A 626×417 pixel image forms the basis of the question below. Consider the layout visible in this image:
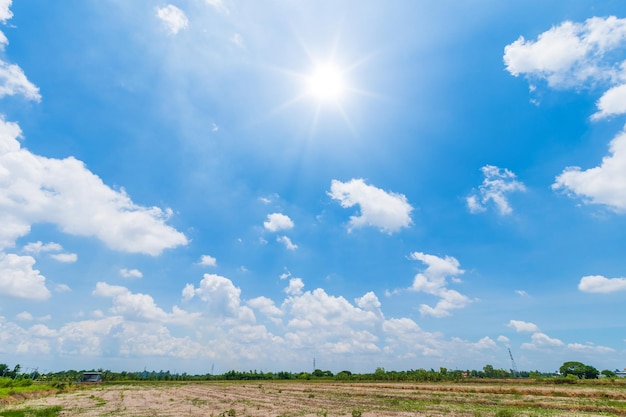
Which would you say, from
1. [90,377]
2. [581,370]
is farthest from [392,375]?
[90,377]

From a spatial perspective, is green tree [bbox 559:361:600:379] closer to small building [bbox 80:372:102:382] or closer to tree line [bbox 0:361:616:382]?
tree line [bbox 0:361:616:382]

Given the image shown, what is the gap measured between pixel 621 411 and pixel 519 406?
8.21 meters

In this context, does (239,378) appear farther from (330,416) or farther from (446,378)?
(330,416)

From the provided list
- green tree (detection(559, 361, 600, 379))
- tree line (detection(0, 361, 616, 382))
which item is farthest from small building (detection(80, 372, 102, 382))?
green tree (detection(559, 361, 600, 379))

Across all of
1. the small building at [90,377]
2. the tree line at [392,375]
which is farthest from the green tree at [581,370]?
the small building at [90,377]

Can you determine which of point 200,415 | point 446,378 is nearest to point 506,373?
point 446,378

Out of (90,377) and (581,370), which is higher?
(581,370)

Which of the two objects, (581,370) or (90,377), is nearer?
(581,370)

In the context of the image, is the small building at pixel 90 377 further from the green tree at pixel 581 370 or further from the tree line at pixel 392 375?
the green tree at pixel 581 370

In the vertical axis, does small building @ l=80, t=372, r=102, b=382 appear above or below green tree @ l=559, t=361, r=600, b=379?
below

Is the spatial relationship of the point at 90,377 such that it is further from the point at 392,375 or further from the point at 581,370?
the point at 581,370

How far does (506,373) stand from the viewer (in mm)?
133125

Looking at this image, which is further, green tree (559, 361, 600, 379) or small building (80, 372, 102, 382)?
small building (80, 372, 102, 382)

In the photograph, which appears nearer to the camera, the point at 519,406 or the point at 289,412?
the point at 289,412
